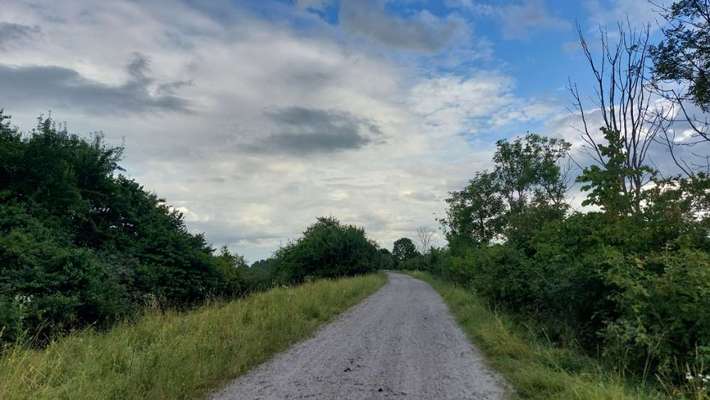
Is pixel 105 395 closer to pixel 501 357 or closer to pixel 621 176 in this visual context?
pixel 501 357

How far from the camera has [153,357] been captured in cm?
620

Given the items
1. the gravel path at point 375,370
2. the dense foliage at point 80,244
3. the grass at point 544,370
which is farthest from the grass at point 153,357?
the grass at point 544,370

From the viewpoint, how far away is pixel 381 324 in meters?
12.6

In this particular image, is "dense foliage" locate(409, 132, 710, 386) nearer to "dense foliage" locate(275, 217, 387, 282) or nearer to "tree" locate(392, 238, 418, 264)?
"dense foliage" locate(275, 217, 387, 282)

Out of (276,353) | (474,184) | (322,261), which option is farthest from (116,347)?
(474,184)

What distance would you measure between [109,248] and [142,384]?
16782mm

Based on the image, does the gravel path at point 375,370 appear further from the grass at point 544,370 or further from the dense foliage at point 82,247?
the dense foliage at point 82,247

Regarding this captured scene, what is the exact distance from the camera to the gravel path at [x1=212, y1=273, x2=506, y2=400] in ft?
19.2

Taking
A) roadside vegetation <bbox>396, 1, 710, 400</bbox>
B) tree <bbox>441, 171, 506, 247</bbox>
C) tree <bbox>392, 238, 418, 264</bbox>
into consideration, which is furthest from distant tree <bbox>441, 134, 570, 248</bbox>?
tree <bbox>392, 238, 418, 264</bbox>

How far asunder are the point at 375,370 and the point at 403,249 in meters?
130

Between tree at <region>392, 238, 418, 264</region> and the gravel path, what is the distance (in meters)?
118

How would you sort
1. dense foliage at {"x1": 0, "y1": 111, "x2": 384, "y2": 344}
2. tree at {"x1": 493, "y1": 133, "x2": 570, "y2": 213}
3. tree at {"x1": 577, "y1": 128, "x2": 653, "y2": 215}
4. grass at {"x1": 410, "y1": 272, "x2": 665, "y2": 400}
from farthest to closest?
tree at {"x1": 493, "y1": 133, "x2": 570, "y2": 213} → dense foliage at {"x1": 0, "y1": 111, "x2": 384, "y2": 344} → tree at {"x1": 577, "y1": 128, "x2": 653, "y2": 215} → grass at {"x1": 410, "y1": 272, "x2": 665, "y2": 400}

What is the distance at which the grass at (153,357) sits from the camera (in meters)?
5.05

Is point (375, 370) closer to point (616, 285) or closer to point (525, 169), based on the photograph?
point (616, 285)
